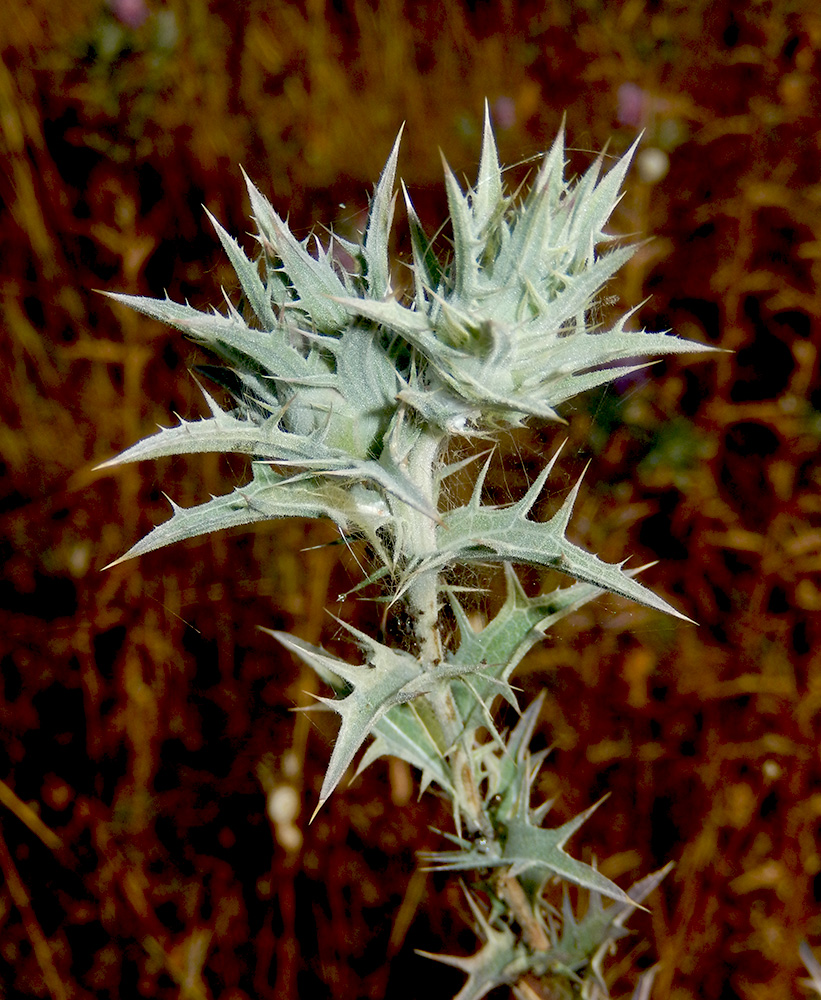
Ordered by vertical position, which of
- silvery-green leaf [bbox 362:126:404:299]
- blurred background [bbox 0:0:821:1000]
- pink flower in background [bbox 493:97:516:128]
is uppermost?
silvery-green leaf [bbox 362:126:404:299]

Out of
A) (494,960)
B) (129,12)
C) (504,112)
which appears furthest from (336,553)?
(129,12)

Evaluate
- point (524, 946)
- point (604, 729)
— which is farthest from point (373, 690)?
point (604, 729)

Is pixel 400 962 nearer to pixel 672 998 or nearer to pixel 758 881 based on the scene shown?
pixel 672 998

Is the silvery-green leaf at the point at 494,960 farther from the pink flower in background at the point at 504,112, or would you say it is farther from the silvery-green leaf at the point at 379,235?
the pink flower in background at the point at 504,112

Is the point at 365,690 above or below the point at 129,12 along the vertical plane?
below

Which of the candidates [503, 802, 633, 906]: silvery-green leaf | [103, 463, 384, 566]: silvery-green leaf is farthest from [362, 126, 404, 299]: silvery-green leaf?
[503, 802, 633, 906]: silvery-green leaf

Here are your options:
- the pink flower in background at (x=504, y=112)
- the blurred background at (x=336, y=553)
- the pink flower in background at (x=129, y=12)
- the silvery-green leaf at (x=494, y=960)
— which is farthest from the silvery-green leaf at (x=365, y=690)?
the pink flower in background at (x=129, y=12)

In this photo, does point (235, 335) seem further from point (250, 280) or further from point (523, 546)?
point (523, 546)

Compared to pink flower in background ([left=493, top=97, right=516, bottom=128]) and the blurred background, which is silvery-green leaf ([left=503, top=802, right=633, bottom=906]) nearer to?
the blurred background
